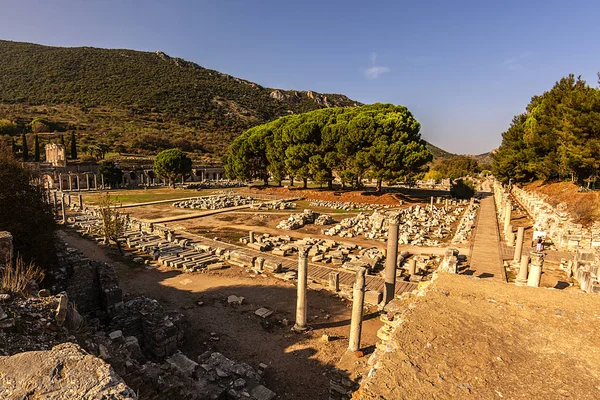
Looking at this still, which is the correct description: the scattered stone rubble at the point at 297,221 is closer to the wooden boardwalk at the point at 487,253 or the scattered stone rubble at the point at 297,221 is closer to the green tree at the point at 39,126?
the wooden boardwalk at the point at 487,253

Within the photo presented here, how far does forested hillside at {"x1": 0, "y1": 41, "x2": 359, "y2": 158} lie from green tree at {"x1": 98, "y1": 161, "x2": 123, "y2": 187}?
77.5 ft

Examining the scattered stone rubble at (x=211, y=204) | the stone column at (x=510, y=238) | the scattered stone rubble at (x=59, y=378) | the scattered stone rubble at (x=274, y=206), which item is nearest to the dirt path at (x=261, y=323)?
the scattered stone rubble at (x=59, y=378)

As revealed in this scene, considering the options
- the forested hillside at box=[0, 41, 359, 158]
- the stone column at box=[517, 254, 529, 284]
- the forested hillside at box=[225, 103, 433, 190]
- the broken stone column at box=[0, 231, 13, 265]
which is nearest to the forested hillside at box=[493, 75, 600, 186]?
the forested hillside at box=[225, 103, 433, 190]

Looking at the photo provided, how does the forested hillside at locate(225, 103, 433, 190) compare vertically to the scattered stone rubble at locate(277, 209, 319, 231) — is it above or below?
above

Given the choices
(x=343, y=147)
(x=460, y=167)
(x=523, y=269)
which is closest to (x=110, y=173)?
(x=343, y=147)

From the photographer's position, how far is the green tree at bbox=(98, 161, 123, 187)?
58.5 meters

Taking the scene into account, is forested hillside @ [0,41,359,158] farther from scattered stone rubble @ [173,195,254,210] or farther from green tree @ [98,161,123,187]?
scattered stone rubble @ [173,195,254,210]

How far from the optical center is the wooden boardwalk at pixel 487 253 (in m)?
16.3

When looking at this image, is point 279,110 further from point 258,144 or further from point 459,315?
point 459,315

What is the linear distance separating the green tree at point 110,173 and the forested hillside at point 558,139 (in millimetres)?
66149

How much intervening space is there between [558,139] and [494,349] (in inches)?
1474

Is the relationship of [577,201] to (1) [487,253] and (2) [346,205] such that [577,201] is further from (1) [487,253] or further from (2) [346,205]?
(2) [346,205]

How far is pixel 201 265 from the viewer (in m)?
18.1

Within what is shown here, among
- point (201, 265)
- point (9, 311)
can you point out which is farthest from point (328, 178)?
point (9, 311)
